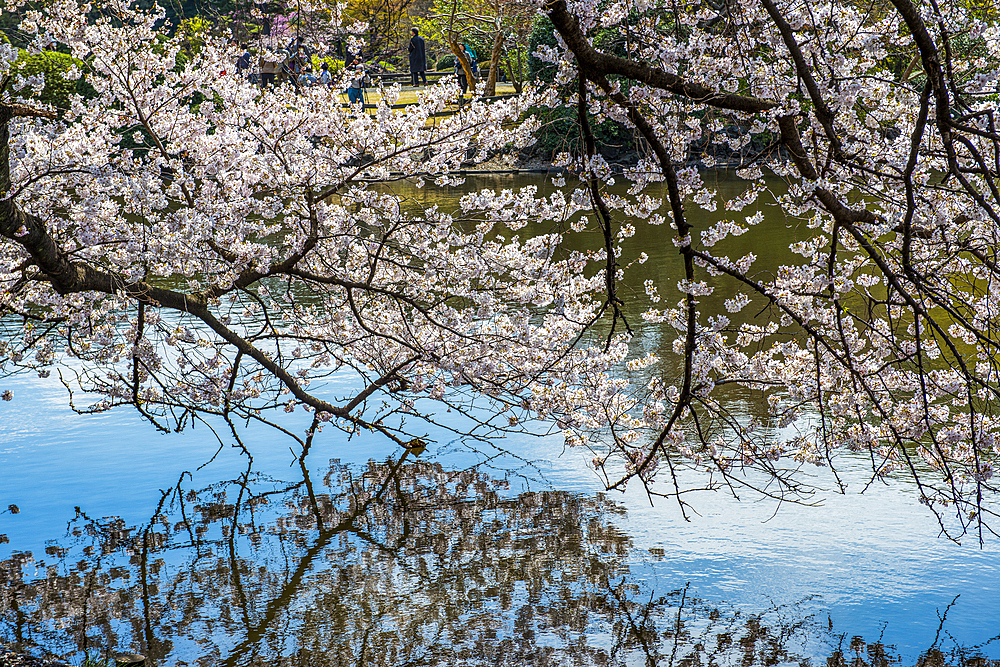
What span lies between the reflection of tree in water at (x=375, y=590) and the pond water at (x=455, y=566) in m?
0.02

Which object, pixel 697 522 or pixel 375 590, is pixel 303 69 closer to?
pixel 375 590

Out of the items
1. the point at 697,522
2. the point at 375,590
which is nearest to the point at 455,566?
the point at 375,590

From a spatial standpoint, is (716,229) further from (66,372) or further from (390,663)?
(66,372)

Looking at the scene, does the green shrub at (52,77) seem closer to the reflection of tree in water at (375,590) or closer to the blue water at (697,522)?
the blue water at (697,522)

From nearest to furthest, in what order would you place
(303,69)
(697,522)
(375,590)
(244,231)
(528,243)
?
(375,590) < (303,69) < (697,522) < (244,231) < (528,243)

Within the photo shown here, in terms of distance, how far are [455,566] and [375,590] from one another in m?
0.58

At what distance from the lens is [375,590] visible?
5.58 metres

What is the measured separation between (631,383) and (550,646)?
472 cm

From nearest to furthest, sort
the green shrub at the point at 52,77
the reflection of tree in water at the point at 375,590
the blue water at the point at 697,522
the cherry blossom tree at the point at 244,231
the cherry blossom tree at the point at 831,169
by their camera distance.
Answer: the cherry blossom tree at the point at 831,169
the reflection of tree in water at the point at 375,590
the blue water at the point at 697,522
the cherry blossom tree at the point at 244,231
the green shrub at the point at 52,77

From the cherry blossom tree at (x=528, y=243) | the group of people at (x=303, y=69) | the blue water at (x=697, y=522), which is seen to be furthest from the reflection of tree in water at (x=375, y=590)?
the group of people at (x=303, y=69)

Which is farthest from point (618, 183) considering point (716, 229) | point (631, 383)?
point (716, 229)

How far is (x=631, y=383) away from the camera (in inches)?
365

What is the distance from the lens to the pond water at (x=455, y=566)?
4.92m


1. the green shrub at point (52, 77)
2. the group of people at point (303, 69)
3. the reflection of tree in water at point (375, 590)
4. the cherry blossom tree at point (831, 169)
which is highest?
the green shrub at point (52, 77)
